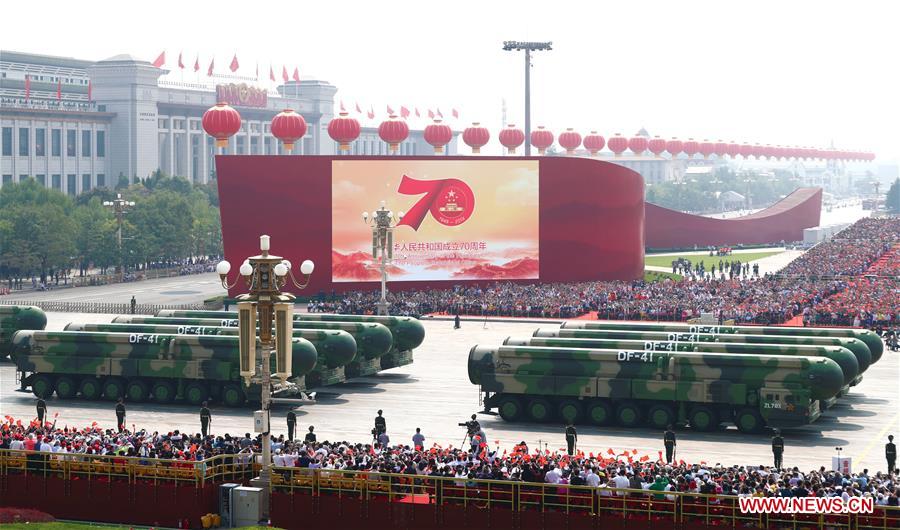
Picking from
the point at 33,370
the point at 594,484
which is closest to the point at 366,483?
the point at 594,484

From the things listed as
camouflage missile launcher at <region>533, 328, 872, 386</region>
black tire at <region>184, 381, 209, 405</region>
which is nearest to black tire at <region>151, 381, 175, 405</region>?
black tire at <region>184, 381, 209, 405</region>

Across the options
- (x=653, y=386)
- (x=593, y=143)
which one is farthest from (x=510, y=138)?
(x=653, y=386)

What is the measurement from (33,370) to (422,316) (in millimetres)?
31585

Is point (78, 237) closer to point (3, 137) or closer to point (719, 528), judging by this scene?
point (3, 137)

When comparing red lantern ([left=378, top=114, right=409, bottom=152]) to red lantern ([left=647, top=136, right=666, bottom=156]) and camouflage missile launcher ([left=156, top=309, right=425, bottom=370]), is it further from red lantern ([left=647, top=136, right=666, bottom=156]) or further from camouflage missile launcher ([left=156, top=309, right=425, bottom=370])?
red lantern ([left=647, top=136, right=666, bottom=156])

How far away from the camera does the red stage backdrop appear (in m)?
83.5

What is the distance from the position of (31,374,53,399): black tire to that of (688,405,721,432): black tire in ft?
79.7

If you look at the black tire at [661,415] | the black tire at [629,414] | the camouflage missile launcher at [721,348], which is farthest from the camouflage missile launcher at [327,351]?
the black tire at [661,415]

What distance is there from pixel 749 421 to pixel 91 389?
960 inches

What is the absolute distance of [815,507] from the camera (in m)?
26.9

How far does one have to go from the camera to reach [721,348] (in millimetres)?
46656

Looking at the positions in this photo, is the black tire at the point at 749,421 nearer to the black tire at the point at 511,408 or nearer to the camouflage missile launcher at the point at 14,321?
the black tire at the point at 511,408

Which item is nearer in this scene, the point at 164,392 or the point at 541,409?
the point at 541,409

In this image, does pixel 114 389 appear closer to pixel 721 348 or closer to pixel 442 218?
pixel 721 348
